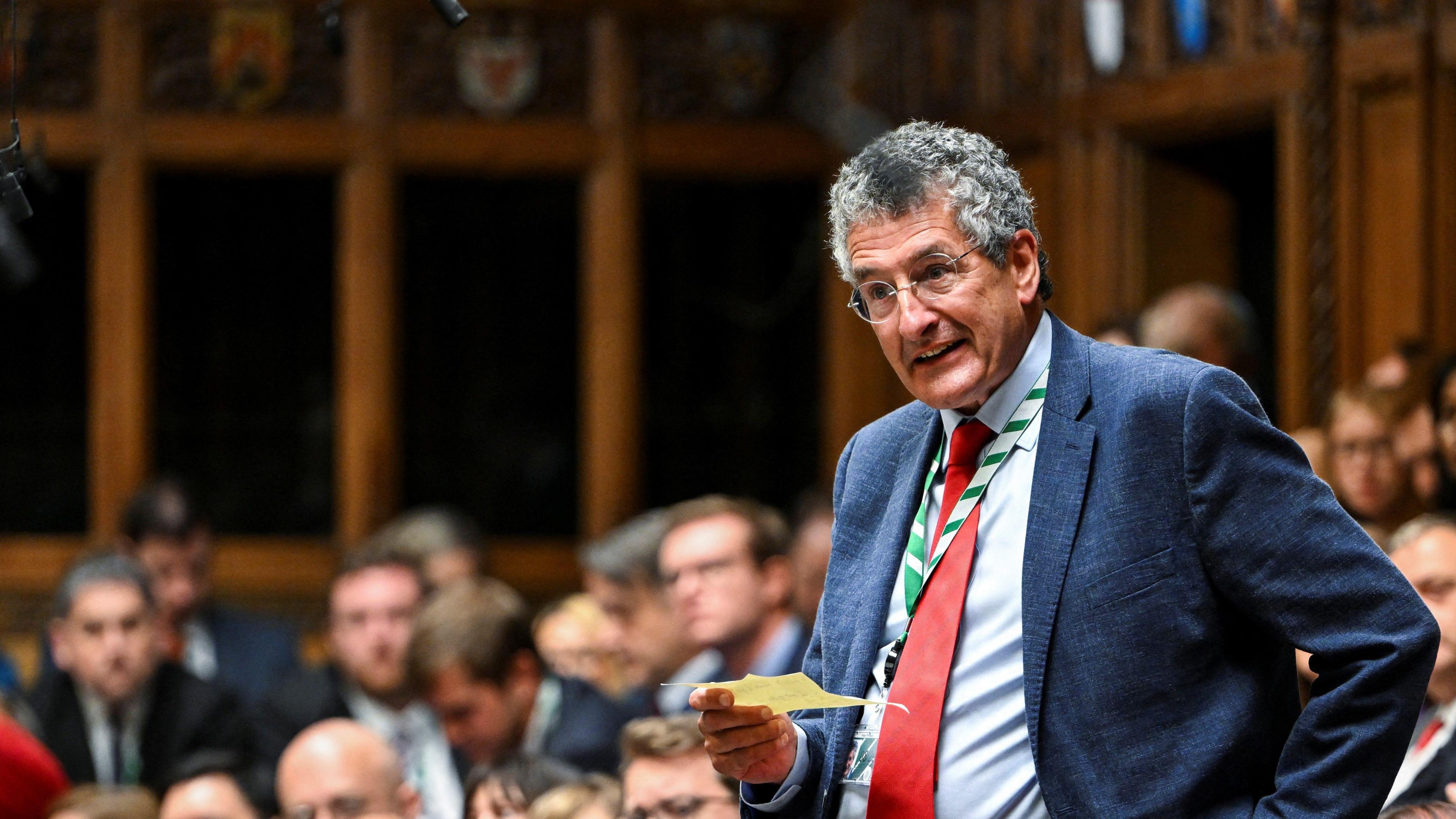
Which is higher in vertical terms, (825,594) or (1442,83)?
(1442,83)

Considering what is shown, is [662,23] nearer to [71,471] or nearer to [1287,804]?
[71,471]

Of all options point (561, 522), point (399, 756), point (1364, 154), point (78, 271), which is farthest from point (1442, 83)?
point (78, 271)

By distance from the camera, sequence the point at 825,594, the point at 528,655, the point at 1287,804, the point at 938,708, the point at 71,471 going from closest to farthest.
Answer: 1. the point at 1287,804
2. the point at 938,708
3. the point at 825,594
4. the point at 528,655
5. the point at 71,471

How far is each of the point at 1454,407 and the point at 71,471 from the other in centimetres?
557

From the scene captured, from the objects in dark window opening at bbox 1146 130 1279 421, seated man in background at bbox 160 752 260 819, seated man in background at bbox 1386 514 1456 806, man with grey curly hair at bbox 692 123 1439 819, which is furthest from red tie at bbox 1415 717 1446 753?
dark window opening at bbox 1146 130 1279 421

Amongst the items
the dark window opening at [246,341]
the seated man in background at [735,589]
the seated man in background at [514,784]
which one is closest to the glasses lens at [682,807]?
the seated man in background at [514,784]

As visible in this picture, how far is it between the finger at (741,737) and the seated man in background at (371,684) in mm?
2719

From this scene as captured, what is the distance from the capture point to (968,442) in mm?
2055

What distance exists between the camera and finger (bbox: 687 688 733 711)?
1819mm

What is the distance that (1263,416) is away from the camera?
6.10ft

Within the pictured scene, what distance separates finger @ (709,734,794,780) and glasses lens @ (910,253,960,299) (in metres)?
0.51

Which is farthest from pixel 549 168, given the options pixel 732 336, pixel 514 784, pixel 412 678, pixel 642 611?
pixel 514 784

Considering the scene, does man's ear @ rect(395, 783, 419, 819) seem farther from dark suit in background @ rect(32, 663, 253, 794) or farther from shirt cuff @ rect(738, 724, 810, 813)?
shirt cuff @ rect(738, 724, 810, 813)

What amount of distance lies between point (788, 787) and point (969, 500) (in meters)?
0.39
